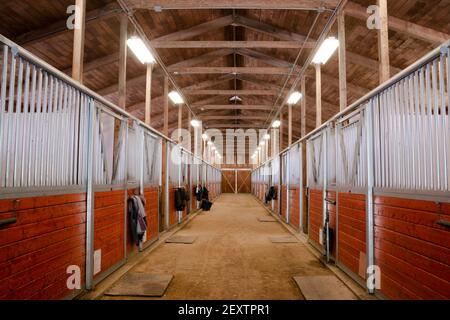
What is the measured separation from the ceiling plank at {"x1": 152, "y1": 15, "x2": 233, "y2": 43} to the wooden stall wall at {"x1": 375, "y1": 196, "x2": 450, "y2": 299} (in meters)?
5.21

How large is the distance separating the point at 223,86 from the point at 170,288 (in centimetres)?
933

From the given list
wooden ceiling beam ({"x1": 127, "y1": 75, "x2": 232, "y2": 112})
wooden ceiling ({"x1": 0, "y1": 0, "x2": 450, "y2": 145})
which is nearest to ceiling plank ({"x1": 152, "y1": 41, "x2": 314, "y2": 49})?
wooden ceiling ({"x1": 0, "y1": 0, "x2": 450, "y2": 145})

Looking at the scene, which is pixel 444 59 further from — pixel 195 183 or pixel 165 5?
pixel 195 183

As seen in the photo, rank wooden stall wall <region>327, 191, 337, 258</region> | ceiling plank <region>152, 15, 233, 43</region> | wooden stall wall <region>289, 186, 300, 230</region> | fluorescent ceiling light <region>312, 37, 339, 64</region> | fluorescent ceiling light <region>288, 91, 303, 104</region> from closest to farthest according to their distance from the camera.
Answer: wooden stall wall <region>327, 191, 337, 258</region> → fluorescent ceiling light <region>312, 37, 339, 64</region> → ceiling plank <region>152, 15, 233, 43</region> → wooden stall wall <region>289, 186, 300, 230</region> → fluorescent ceiling light <region>288, 91, 303, 104</region>

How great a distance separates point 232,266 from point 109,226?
1580mm

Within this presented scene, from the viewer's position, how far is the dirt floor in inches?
118

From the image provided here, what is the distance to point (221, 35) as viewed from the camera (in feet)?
25.6

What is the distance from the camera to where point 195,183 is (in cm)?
1059

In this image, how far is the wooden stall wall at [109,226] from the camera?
10.6 feet

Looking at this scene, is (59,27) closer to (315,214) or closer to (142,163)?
(142,163)

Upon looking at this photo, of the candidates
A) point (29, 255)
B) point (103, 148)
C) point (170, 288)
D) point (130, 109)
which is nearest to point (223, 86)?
point (130, 109)

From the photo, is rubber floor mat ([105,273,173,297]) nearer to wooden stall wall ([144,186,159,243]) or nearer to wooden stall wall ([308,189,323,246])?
wooden stall wall ([144,186,159,243])

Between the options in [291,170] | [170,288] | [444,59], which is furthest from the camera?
[291,170]

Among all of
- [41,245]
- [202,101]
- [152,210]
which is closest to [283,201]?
[152,210]
